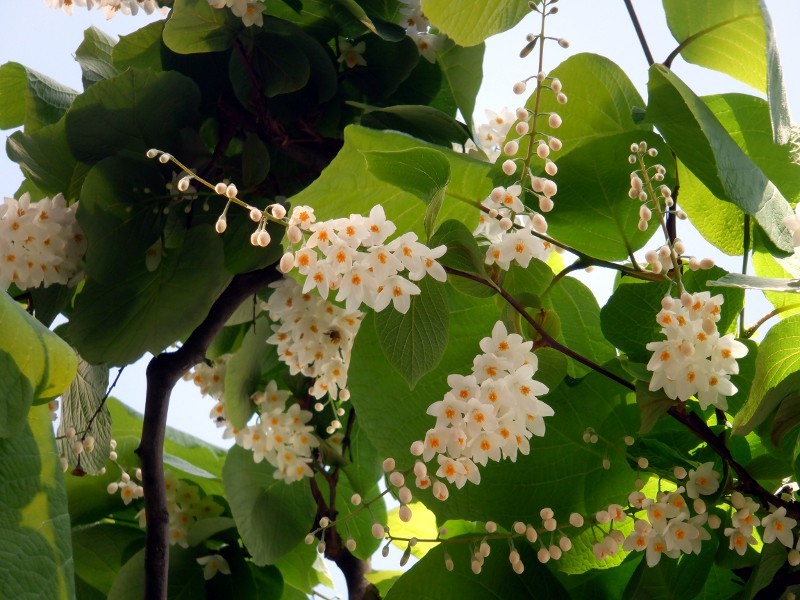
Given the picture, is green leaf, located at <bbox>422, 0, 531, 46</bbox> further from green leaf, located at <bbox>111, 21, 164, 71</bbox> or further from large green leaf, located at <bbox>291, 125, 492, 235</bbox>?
green leaf, located at <bbox>111, 21, 164, 71</bbox>

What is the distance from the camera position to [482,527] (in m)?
0.64

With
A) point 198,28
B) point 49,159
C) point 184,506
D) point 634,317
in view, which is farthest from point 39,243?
point 634,317

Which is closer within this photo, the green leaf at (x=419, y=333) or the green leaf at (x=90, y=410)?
the green leaf at (x=419, y=333)

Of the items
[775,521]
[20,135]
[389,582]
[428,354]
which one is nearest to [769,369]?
[775,521]

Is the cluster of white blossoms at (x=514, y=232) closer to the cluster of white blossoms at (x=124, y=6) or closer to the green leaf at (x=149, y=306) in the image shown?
the green leaf at (x=149, y=306)

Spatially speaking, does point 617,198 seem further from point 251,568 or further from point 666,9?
point 251,568

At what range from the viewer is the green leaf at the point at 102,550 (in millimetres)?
742

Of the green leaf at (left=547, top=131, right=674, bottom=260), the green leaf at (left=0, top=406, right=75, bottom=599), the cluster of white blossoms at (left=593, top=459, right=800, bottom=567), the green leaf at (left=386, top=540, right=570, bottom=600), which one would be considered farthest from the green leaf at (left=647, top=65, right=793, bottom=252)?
the green leaf at (left=0, top=406, right=75, bottom=599)

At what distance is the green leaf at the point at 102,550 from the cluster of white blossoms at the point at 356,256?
451 mm

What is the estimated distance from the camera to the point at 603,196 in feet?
1.77

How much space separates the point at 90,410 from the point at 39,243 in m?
0.16

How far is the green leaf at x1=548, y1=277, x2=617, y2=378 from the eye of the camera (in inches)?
22.8

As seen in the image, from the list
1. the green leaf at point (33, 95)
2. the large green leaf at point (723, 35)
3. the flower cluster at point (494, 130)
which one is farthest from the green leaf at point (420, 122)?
the green leaf at point (33, 95)

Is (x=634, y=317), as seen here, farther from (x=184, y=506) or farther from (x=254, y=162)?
(x=184, y=506)
